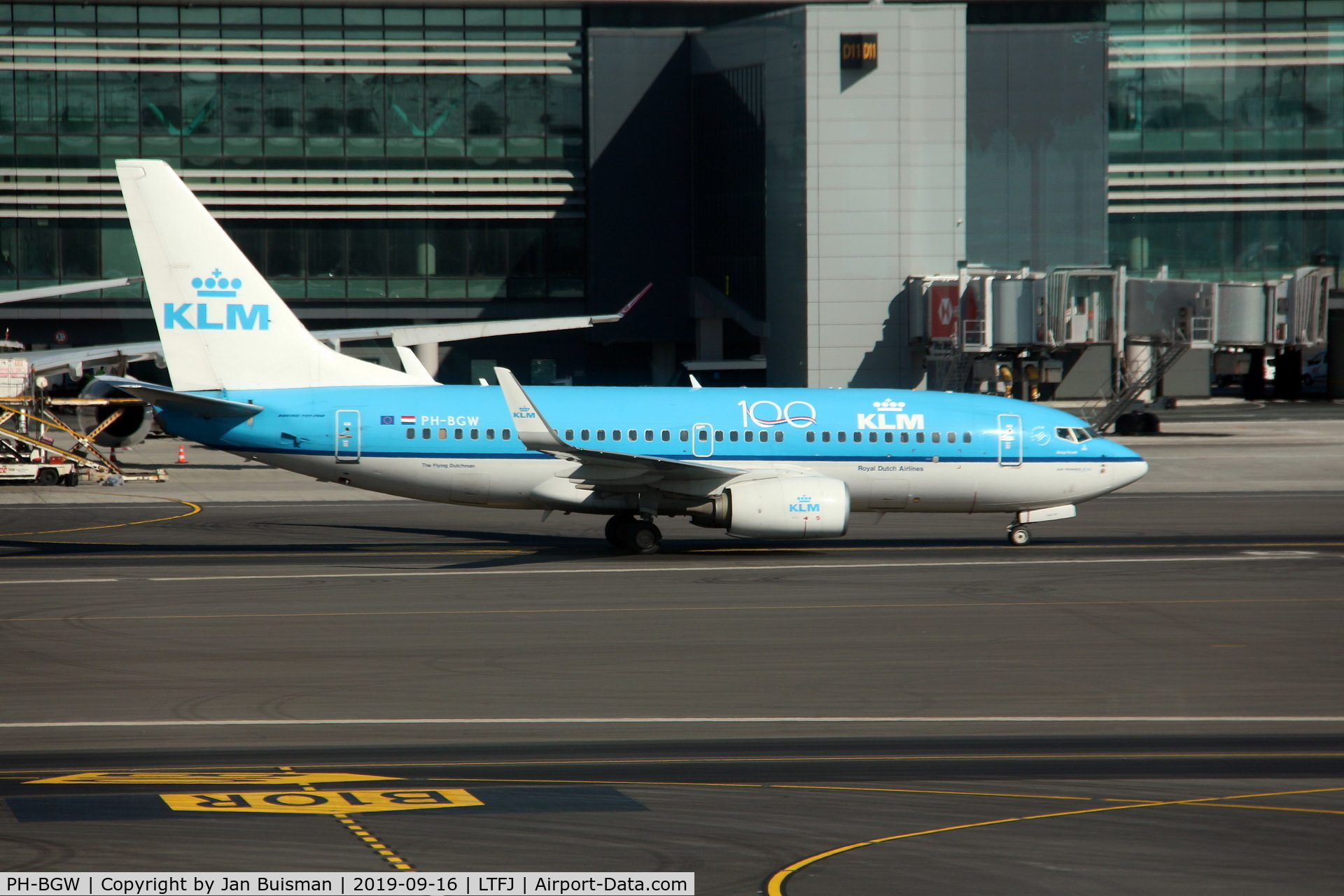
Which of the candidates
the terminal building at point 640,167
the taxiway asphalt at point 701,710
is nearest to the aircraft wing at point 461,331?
the terminal building at point 640,167

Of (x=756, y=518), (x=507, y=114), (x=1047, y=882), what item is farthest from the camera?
(x=507, y=114)

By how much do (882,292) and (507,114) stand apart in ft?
81.7

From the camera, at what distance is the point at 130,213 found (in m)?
28.3

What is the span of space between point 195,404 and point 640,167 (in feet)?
177

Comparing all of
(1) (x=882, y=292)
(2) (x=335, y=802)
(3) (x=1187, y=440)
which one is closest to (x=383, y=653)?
(2) (x=335, y=802)

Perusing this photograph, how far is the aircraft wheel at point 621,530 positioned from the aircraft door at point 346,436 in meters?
5.63

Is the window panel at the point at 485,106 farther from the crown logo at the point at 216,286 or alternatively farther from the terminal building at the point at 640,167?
the crown logo at the point at 216,286

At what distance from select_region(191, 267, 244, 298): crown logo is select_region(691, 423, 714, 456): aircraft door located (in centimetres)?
1023

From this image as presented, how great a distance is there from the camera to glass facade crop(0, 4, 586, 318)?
7444 centimetres

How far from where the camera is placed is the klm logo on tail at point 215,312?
1123 inches

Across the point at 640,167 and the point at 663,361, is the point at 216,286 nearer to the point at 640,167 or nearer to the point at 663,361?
the point at 640,167

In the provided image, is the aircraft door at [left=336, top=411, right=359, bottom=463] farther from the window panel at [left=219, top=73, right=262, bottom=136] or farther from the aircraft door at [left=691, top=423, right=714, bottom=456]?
the window panel at [left=219, top=73, right=262, bottom=136]

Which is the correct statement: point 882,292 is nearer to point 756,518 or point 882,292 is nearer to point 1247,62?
point 1247,62

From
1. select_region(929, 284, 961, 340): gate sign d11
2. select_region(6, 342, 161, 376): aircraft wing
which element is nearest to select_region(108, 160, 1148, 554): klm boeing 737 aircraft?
select_region(6, 342, 161, 376): aircraft wing
